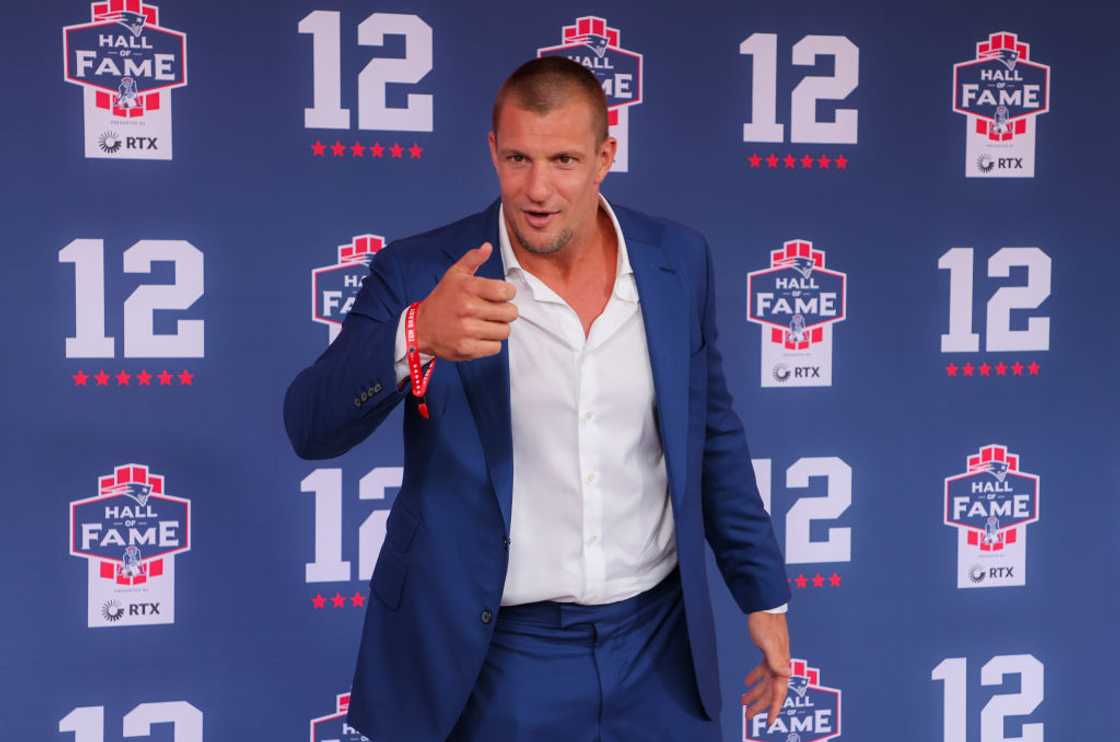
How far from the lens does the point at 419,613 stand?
1.65 meters

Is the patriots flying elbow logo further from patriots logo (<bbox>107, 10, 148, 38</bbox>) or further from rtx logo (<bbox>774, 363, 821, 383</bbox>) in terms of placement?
rtx logo (<bbox>774, 363, 821, 383</bbox>)

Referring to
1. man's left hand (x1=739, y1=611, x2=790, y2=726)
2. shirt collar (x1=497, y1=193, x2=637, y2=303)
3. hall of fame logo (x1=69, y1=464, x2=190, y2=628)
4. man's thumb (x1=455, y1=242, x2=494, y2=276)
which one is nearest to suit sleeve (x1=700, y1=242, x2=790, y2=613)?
man's left hand (x1=739, y1=611, x2=790, y2=726)

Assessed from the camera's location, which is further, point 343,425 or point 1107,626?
point 1107,626

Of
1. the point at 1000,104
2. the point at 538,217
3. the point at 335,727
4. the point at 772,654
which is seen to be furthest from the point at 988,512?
the point at 538,217

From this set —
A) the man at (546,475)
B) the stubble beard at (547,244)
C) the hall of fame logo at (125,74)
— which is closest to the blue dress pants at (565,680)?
the man at (546,475)

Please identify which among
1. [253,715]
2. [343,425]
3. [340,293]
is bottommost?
[253,715]

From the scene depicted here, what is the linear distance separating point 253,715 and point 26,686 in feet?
1.62

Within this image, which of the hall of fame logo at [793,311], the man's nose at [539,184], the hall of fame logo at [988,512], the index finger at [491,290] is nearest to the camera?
the index finger at [491,290]

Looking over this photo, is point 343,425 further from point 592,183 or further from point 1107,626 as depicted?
point 1107,626

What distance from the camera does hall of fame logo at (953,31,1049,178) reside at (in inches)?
120

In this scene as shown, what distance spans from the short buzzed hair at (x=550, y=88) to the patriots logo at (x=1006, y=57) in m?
1.74

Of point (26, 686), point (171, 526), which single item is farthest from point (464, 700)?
point (26, 686)

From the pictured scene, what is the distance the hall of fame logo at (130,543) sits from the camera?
2682 mm

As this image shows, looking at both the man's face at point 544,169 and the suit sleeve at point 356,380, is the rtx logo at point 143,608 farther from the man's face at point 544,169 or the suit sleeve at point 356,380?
the man's face at point 544,169
